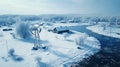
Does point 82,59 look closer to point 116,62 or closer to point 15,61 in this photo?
point 116,62

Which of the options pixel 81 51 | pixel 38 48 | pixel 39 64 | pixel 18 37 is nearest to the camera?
pixel 39 64

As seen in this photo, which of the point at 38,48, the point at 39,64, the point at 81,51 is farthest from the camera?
the point at 38,48

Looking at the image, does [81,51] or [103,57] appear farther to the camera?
[81,51]

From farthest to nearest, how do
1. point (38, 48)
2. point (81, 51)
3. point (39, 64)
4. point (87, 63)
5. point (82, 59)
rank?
point (38, 48) < point (81, 51) < point (82, 59) < point (87, 63) < point (39, 64)

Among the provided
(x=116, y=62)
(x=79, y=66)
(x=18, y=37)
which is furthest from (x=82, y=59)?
(x=18, y=37)

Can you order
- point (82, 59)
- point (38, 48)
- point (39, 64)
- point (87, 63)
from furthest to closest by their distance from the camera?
point (38, 48) < point (82, 59) < point (87, 63) < point (39, 64)

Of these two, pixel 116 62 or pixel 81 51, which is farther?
pixel 81 51

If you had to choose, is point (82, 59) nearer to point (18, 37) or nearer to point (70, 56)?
point (70, 56)

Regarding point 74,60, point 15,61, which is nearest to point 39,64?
point 15,61
